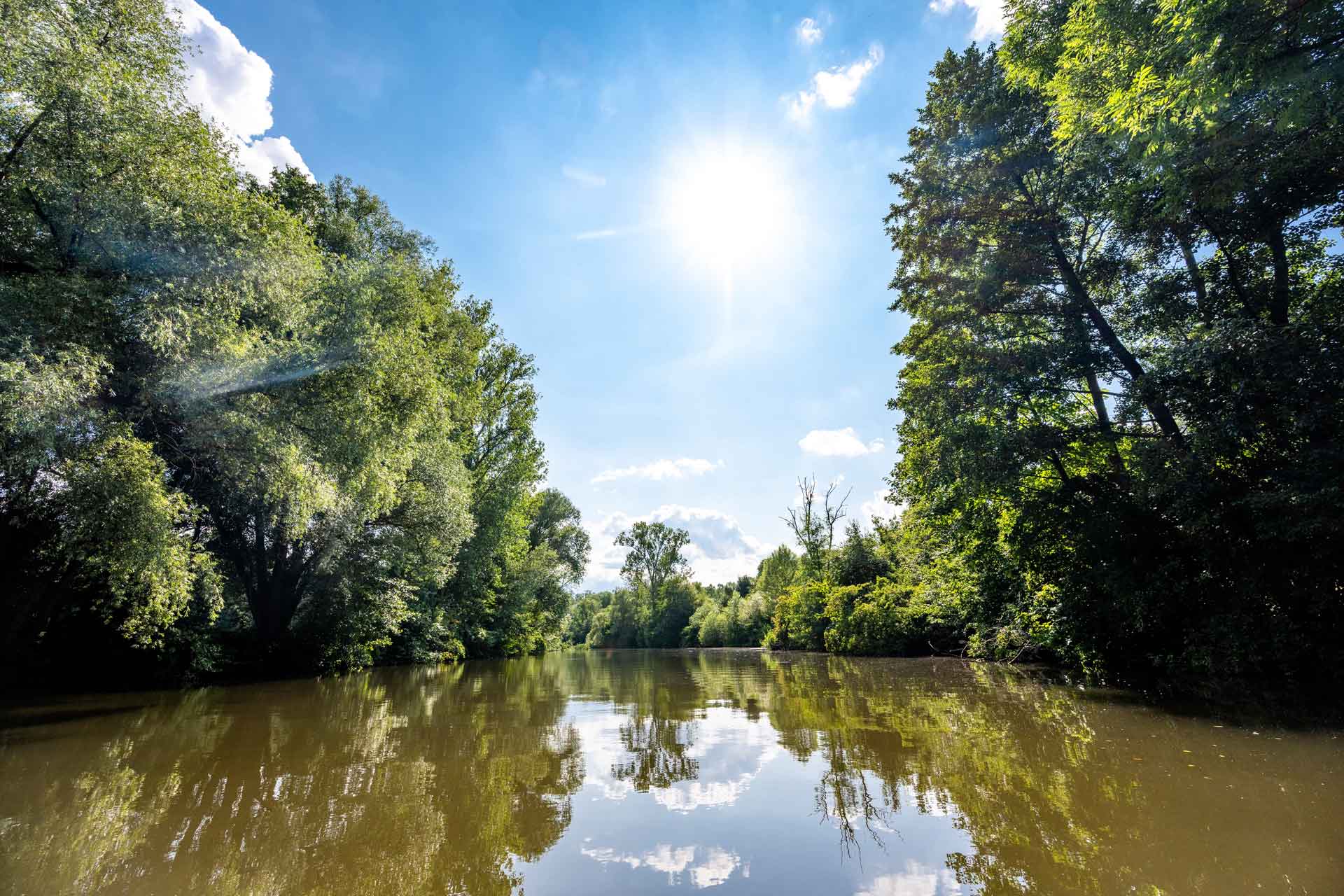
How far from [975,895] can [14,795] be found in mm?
6847

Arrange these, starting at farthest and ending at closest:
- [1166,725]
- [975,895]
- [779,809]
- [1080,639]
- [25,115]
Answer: [1080,639], [25,115], [1166,725], [779,809], [975,895]

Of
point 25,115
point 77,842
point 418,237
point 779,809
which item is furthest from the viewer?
point 418,237

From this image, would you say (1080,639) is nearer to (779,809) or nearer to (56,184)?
(779,809)

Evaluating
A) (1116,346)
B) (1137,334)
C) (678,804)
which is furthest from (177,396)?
(1137,334)

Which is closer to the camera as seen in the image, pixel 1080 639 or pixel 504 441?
pixel 1080 639

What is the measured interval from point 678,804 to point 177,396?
11377 mm

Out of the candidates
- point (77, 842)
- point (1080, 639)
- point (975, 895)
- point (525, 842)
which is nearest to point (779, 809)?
point (975, 895)

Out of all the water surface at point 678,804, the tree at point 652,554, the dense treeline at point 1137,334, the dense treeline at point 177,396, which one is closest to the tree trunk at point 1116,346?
the dense treeline at point 1137,334

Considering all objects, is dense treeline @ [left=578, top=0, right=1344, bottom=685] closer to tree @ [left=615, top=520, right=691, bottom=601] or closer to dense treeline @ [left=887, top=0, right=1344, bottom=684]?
dense treeline @ [left=887, top=0, right=1344, bottom=684]

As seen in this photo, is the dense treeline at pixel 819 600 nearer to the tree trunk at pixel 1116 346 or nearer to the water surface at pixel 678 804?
the tree trunk at pixel 1116 346

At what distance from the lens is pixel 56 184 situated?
8742 mm

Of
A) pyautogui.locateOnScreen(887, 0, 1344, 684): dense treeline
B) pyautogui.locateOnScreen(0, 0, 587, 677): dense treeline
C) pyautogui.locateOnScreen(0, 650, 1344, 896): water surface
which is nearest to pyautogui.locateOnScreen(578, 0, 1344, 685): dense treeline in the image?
pyautogui.locateOnScreen(887, 0, 1344, 684): dense treeline

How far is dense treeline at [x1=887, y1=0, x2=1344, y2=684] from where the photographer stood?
718 cm

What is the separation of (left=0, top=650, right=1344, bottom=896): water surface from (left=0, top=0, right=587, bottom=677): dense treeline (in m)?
3.73
